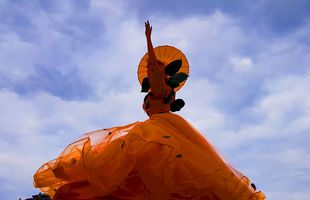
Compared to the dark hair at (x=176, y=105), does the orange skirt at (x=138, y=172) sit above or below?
below

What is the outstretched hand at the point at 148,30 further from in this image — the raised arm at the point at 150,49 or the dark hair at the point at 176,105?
the dark hair at the point at 176,105

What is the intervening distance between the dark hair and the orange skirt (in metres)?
1.35

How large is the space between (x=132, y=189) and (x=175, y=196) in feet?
1.87

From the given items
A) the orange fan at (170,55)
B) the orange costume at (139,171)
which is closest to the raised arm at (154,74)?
the orange fan at (170,55)

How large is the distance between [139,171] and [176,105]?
6.77 feet

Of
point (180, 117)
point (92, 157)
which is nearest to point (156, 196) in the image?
point (92, 157)

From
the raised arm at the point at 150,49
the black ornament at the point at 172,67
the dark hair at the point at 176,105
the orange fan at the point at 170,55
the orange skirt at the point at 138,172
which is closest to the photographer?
the orange skirt at the point at 138,172

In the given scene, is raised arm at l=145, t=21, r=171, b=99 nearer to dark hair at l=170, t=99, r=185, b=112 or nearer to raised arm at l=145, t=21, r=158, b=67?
raised arm at l=145, t=21, r=158, b=67

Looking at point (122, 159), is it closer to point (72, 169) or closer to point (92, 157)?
point (92, 157)

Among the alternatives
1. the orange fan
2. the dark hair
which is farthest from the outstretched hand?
the dark hair

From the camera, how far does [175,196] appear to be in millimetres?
3732

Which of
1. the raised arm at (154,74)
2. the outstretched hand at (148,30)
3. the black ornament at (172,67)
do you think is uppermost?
the outstretched hand at (148,30)

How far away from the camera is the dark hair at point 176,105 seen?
5422 millimetres

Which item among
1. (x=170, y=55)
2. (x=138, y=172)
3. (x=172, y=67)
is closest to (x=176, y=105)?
(x=172, y=67)
